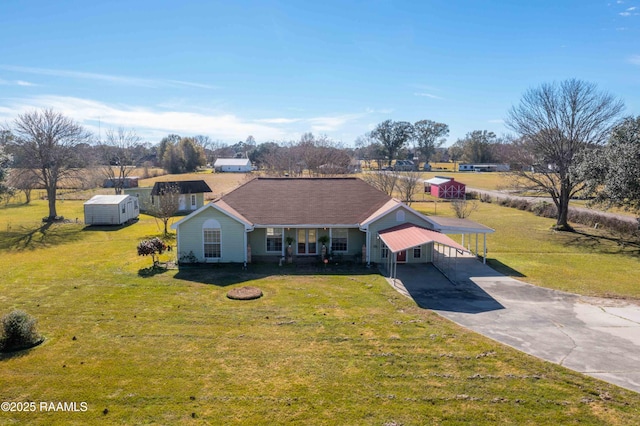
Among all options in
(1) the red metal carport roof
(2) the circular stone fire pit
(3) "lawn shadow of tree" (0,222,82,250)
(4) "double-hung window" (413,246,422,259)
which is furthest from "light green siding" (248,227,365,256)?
(3) "lawn shadow of tree" (0,222,82,250)

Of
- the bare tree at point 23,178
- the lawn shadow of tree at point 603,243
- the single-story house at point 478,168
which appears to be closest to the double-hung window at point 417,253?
the lawn shadow of tree at point 603,243

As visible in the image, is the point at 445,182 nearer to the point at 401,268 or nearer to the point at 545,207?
the point at 545,207

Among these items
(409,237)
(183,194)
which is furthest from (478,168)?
(409,237)

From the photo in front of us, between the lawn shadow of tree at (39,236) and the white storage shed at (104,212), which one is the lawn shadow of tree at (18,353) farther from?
the white storage shed at (104,212)

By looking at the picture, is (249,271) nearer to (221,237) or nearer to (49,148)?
(221,237)

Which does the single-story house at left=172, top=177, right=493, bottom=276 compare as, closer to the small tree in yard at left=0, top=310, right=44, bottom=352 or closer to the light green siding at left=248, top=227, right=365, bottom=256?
the light green siding at left=248, top=227, right=365, bottom=256

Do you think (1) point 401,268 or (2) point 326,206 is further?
(2) point 326,206

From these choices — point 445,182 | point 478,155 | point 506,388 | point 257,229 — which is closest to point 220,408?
point 506,388
